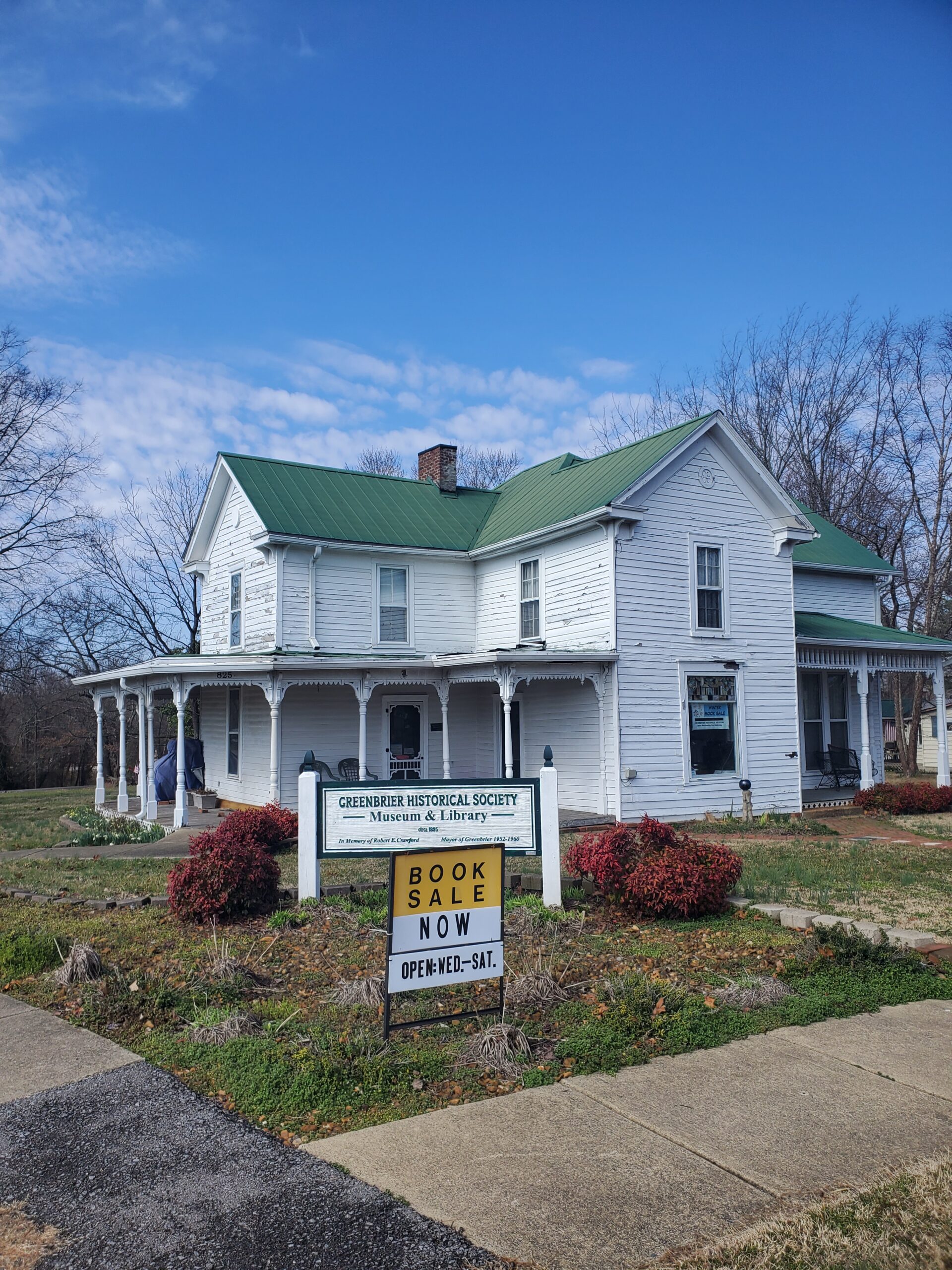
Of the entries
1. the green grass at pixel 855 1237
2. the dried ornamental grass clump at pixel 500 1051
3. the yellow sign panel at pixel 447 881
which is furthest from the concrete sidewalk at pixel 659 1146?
the yellow sign panel at pixel 447 881

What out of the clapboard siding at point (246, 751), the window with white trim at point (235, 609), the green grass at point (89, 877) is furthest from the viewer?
the window with white trim at point (235, 609)

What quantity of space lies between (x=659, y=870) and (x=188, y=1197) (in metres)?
5.79

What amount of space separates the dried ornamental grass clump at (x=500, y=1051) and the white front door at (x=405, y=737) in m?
15.2

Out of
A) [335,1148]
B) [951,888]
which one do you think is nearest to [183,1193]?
[335,1148]

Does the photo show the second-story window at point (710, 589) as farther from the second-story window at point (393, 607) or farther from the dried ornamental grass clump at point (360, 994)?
the dried ornamental grass clump at point (360, 994)

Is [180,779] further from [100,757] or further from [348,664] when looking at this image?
[100,757]

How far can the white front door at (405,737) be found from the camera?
823 inches

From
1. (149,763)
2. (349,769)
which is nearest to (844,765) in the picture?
(349,769)

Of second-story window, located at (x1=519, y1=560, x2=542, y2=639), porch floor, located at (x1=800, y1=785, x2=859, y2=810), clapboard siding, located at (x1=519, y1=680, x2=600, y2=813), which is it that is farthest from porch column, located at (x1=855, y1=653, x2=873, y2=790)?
second-story window, located at (x1=519, y1=560, x2=542, y2=639)

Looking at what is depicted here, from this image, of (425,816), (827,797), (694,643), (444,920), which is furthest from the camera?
(827,797)

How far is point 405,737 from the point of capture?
69.9 ft

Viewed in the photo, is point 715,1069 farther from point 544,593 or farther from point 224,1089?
point 544,593

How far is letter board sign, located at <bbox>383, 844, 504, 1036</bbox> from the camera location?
5.68 metres

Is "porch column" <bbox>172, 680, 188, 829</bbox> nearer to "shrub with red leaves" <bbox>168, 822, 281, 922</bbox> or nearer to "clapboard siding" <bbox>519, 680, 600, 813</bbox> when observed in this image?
"clapboard siding" <bbox>519, 680, 600, 813</bbox>
